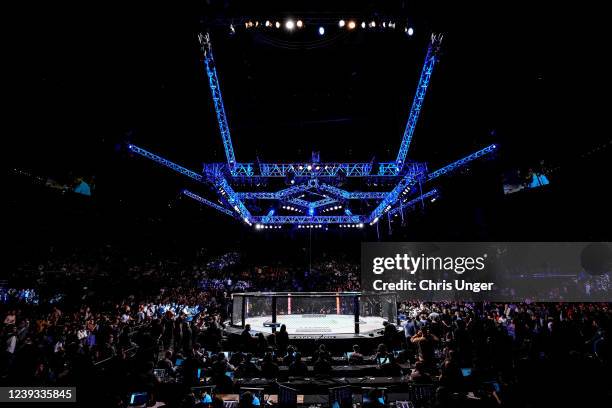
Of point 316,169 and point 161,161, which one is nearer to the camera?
point 161,161

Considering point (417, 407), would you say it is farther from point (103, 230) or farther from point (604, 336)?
point (103, 230)

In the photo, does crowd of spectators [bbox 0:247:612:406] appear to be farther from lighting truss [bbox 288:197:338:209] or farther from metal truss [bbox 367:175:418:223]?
lighting truss [bbox 288:197:338:209]

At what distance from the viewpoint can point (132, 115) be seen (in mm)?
9000

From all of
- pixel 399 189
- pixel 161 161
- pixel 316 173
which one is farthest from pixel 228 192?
pixel 399 189

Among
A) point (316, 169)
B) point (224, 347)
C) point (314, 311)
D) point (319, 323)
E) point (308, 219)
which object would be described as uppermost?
point (316, 169)

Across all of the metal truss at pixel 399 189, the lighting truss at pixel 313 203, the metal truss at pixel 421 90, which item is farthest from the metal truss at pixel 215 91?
the lighting truss at pixel 313 203

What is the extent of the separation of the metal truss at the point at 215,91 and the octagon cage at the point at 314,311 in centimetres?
459

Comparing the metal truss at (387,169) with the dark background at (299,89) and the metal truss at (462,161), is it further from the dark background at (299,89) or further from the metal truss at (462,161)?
A: the metal truss at (462,161)

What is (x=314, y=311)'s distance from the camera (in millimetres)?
12484

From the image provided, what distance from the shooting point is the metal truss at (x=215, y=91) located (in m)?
6.28

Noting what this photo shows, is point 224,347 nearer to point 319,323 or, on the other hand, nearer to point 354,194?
point 319,323

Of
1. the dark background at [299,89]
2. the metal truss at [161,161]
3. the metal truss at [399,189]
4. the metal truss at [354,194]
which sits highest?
the dark background at [299,89]

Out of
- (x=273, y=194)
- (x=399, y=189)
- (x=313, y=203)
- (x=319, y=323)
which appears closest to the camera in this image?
(x=319, y=323)

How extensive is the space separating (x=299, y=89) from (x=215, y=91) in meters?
1.76
